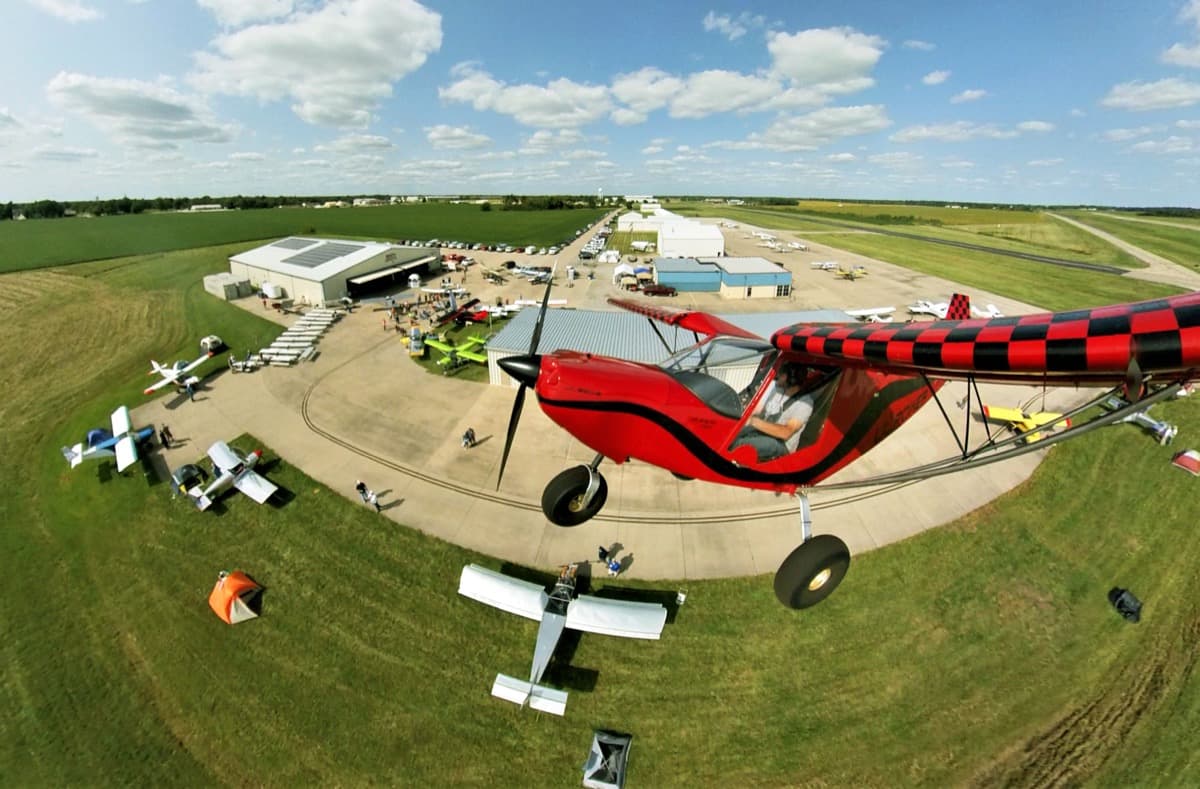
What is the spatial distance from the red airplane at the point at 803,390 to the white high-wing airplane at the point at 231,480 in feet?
42.2

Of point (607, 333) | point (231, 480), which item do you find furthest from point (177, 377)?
point (607, 333)

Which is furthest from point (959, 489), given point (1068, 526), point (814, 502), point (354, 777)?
point (354, 777)

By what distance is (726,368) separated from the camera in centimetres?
876

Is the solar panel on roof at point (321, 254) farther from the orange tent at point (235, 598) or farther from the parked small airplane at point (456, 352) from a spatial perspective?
the orange tent at point (235, 598)

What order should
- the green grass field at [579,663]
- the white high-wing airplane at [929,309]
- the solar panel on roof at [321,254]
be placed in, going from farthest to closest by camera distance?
the solar panel on roof at [321,254]
the white high-wing airplane at [929,309]
the green grass field at [579,663]

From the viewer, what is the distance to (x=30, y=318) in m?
37.7

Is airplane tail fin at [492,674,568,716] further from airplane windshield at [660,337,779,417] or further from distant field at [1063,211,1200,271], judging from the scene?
distant field at [1063,211,1200,271]

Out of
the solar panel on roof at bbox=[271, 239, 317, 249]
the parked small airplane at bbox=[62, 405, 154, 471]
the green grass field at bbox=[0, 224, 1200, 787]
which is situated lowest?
the green grass field at bbox=[0, 224, 1200, 787]

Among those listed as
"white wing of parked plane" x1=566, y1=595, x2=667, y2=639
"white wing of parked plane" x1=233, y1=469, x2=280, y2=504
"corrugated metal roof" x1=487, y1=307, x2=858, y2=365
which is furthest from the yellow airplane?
"white wing of parked plane" x1=233, y1=469, x2=280, y2=504

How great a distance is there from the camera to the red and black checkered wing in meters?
4.11

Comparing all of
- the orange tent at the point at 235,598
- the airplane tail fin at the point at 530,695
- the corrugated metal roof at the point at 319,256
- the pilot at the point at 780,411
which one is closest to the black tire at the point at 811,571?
the pilot at the point at 780,411

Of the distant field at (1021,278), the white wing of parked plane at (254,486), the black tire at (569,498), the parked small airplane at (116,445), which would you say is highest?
the distant field at (1021,278)

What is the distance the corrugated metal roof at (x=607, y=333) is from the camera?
22766 millimetres

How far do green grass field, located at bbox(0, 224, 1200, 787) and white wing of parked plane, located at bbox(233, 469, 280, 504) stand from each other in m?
0.54
